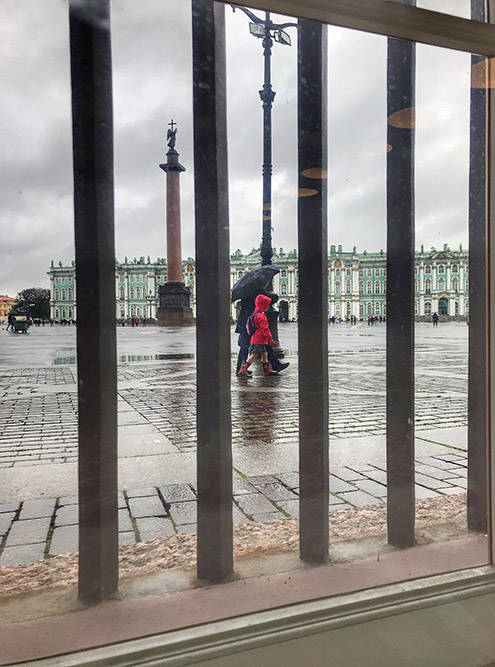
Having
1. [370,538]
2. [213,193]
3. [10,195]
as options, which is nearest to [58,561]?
[370,538]

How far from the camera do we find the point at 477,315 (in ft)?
4.66

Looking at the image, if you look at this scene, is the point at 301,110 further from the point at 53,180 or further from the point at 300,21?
the point at 53,180

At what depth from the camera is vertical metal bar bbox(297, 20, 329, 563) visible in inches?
50.8

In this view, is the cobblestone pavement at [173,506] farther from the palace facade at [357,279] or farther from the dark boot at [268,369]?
the dark boot at [268,369]

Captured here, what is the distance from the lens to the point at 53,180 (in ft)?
3.78

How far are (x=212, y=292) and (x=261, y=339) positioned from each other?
5.72 metres

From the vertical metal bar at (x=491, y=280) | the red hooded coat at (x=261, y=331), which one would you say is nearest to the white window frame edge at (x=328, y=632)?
the vertical metal bar at (x=491, y=280)

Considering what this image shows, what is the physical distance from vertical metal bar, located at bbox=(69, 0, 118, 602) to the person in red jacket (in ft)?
14.8

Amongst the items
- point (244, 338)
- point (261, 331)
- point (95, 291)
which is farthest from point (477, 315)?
point (244, 338)

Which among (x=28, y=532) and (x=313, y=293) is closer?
(x=313, y=293)

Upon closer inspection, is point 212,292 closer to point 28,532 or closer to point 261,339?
point 28,532

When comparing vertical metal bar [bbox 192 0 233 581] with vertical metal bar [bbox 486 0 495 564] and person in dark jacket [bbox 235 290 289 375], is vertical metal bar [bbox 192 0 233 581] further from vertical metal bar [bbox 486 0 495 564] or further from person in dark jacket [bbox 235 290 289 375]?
person in dark jacket [bbox 235 290 289 375]

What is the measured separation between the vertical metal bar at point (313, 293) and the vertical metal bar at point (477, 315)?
0.43 meters

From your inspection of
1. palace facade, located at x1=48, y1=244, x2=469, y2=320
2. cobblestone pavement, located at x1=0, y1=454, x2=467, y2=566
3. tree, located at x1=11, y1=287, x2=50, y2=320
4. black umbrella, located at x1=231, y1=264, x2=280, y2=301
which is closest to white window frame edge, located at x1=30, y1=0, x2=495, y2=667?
palace facade, located at x1=48, y1=244, x2=469, y2=320
